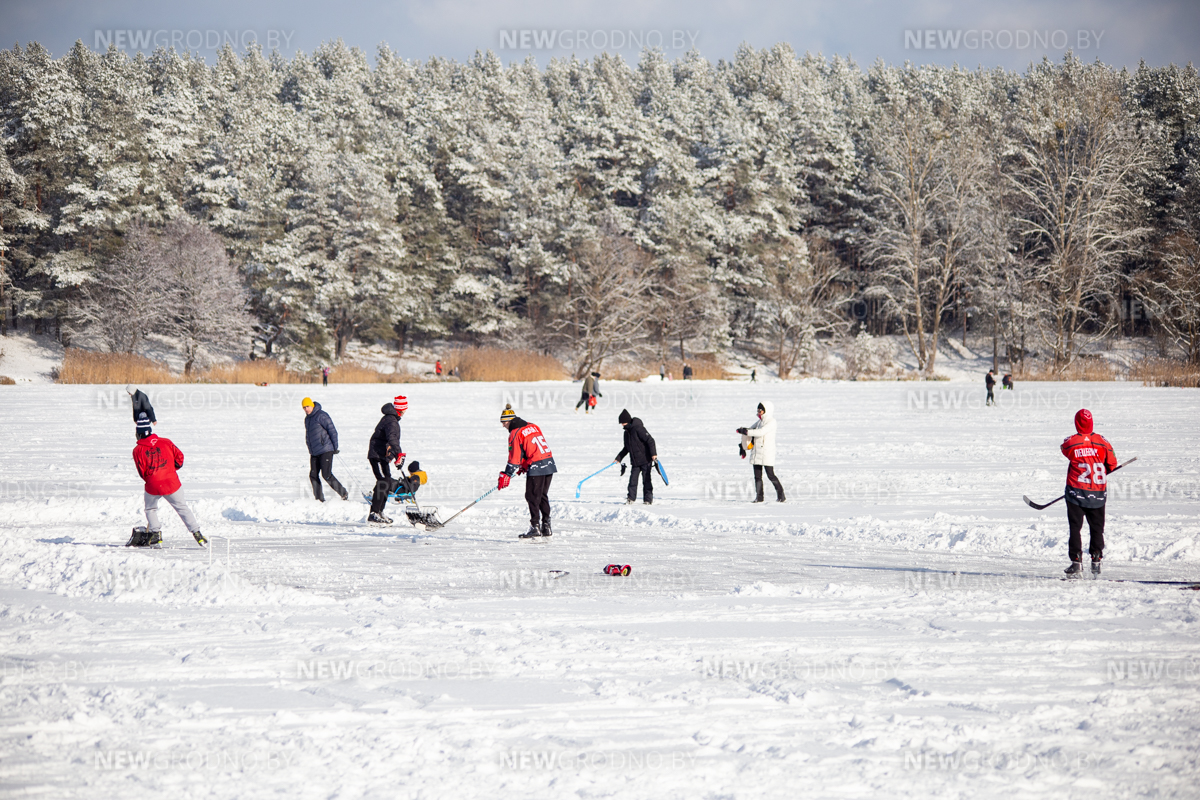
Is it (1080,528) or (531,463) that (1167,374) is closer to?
(1080,528)

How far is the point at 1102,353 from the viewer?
47781mm

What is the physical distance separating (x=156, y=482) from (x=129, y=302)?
126 ft

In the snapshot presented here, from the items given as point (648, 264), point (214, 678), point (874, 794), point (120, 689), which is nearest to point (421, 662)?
point (214, 678)

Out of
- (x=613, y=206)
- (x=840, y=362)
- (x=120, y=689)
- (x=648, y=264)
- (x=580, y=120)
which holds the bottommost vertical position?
(x=120, y=689)

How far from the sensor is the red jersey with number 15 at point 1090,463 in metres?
7.26

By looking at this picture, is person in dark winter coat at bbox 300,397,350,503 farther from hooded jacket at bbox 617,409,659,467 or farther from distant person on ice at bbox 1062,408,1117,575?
distant person on ice at bbox 1062,408,1117,575

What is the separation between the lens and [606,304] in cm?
4750

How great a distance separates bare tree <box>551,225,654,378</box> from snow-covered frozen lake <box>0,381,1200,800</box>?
113ft

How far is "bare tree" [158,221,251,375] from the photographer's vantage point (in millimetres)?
42219

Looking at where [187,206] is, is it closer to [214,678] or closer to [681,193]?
[681,193]

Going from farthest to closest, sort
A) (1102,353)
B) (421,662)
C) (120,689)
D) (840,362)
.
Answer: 1. (840,362)
2. (1102,353)
3. (421,662)
4. (120,689)

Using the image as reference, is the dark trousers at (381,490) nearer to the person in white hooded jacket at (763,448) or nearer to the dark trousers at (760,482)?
the person in white hooded jacket at (763,448)

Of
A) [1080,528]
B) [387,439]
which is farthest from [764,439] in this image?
[387,439]

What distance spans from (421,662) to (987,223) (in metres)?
51.1
